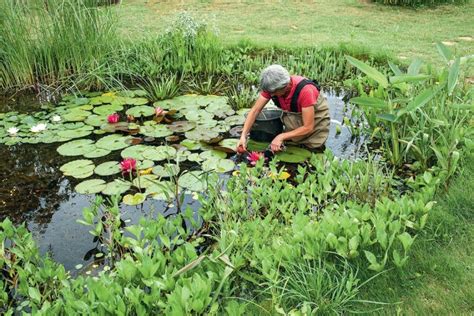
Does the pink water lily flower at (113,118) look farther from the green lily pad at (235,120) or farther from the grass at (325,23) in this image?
the grass at (325,23)

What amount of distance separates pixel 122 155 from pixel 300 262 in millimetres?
2077

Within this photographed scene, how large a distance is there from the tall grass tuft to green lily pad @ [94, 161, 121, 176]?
5.11 feet

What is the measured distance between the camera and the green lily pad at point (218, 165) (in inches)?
145

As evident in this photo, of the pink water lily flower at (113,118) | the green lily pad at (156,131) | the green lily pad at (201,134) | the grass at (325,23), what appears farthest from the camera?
the grass at (325,23)

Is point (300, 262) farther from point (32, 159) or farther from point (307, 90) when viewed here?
point (32, 159)

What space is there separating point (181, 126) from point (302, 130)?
4.03 ft

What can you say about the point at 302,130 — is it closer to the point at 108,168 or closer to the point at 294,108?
the point at 294,108

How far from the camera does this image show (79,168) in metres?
3.79

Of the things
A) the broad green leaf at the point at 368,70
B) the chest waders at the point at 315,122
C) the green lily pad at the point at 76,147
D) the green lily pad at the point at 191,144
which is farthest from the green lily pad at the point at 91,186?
the broad green leaf at the point at 368,70

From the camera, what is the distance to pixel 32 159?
4.00 metres

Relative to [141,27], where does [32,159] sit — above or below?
below

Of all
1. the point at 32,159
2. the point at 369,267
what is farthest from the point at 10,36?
the point at 369,267

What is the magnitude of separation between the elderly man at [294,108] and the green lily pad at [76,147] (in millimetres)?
1339

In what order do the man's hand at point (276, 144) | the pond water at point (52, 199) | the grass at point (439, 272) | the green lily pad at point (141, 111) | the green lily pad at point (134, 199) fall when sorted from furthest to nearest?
the green lily pad at point (141, 111), the man's hand at point (276, 144), the green lily pad at point (134, 199), the pond water at point (52, 199), the grass at point (439, 272)
